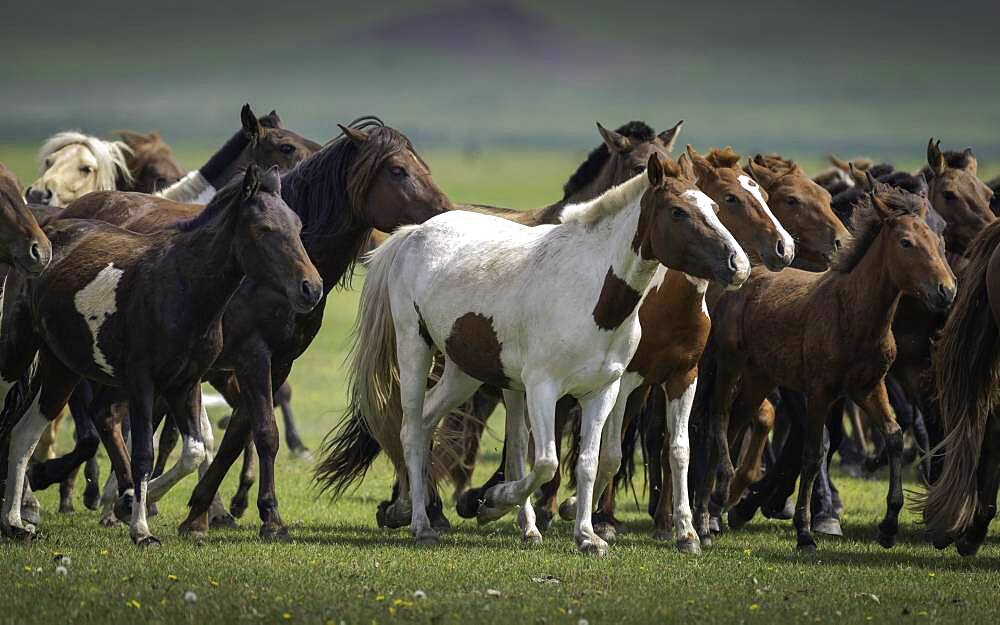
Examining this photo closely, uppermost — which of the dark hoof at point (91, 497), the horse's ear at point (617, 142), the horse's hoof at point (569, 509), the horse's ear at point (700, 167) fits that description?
the horse's ear at point (617, 142)

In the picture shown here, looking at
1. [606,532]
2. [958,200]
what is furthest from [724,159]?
[958,200]

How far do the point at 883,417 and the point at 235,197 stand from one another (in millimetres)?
4487

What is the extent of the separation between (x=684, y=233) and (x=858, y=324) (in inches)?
74.5

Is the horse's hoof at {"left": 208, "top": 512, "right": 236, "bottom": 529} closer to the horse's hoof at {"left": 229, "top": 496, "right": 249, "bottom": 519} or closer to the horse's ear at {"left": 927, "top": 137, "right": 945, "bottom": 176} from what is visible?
the horse's hoof at {"left": 229, "top": 496, "right": 249, "bottom": 519}

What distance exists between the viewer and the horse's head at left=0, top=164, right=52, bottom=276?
350 inches

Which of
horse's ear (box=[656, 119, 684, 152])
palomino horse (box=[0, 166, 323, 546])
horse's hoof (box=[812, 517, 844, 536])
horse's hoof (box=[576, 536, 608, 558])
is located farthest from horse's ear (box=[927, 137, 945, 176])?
palomino horse (box=[0, 166, 323, 546])

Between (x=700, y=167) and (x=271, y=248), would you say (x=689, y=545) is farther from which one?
(x=271, y=248)

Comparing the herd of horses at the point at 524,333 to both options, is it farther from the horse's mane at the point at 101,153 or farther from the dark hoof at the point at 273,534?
the horse's mane at the point at 101,153

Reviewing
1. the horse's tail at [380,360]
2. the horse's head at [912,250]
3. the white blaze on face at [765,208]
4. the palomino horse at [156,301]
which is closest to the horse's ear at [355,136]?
the horse's tail at [380,360]

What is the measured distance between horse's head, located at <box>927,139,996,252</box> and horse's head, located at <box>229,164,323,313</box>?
6.23m

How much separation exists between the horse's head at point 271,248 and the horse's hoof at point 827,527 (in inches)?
178

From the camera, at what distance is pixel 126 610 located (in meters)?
7.05

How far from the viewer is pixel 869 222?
10.4 m

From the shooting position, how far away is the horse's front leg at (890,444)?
991 cm
